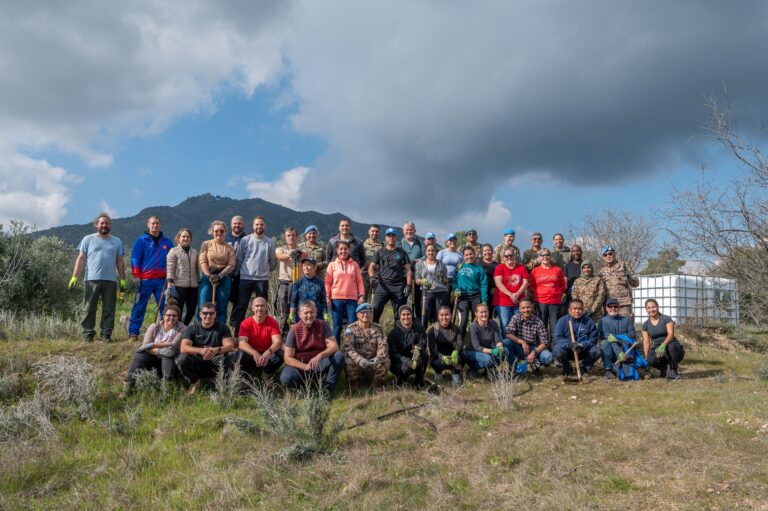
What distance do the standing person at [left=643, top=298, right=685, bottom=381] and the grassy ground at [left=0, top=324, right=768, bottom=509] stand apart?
4.08ft

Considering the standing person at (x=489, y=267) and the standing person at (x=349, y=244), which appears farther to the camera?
the standing person at (x=489, y=267)

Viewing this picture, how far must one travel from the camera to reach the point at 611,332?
27.8 feet

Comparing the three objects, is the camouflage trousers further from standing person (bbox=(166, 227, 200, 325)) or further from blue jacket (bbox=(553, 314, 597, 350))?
blue jacket (bbox=(553, 314, 597, 350))

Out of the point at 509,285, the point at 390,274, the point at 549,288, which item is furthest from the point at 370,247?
the point at 549,288

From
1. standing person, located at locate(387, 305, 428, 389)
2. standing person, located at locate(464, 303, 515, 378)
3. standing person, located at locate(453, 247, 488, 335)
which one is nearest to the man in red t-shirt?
standing person, located at locate(387, 305, 428, 389)

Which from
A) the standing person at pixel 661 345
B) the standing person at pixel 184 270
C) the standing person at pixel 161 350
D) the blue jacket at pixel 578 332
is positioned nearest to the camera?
the standing person at pixel 161 350

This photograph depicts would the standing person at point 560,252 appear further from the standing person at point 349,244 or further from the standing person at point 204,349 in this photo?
the standing person at point 204,349

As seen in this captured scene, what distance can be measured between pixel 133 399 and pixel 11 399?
155 cm

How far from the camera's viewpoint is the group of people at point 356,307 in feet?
22.7

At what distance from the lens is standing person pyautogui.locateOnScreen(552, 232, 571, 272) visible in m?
9.66

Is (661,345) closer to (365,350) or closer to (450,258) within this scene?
(450,258)

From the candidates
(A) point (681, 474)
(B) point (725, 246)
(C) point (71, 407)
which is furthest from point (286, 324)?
(B) point (725, 246)

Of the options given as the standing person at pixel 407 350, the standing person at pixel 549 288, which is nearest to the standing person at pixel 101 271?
the standing person at pixel 407 350

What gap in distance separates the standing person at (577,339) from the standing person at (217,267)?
5.14 m
